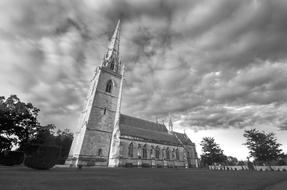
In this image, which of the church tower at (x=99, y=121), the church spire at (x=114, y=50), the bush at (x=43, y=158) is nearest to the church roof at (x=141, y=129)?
the church tower at (x=99, y=121)

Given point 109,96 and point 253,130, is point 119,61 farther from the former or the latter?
Result: point 253,130

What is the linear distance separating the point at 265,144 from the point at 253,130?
5.70 metres

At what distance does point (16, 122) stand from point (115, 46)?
38805mm

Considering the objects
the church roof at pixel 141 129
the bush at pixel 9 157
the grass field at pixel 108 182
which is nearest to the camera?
the grass field at pixel 108 182

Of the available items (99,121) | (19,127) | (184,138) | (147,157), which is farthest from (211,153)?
(19,127)

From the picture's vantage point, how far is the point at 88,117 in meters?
36.4

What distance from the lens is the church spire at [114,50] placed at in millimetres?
49894

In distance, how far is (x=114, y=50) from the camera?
53.3 m

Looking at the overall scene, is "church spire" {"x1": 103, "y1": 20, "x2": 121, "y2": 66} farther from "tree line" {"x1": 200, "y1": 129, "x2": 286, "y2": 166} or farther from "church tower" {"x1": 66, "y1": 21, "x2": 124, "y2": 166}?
"tree line" {"x1": 200, "y1": 129, "x2": 286, "y2": 166}

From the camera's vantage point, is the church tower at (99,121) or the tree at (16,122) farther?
the church tower at (99,121)

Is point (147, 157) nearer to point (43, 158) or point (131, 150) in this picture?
point (131, 150)

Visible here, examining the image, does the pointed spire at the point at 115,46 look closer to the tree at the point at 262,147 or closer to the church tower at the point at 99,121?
the church tower at the point at 99,121

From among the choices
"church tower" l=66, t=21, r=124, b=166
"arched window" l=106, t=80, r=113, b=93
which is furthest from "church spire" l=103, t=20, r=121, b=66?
"arched window" l=106, t=80, r=113, b=93

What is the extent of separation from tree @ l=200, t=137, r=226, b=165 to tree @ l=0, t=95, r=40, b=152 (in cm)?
5259
